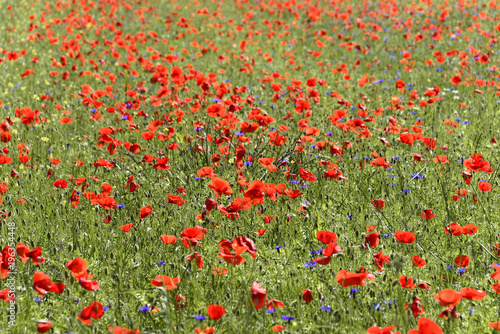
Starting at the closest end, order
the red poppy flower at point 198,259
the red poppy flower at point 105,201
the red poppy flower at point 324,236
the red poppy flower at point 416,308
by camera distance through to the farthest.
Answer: the red poppy flower at point 416,308
the red poppy flower at point 324,236
the red poppy flower at point 198,259
the red poppy flower at point 105,201

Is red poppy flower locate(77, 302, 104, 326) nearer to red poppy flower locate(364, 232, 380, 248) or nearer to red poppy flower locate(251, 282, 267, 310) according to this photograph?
red poppy flower locate(251, 282, 267, 310)

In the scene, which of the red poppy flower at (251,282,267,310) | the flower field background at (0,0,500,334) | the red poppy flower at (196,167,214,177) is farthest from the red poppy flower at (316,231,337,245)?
the red poppy flower at (196,167,214,177)

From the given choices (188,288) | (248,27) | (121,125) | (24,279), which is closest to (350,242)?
(188,288)

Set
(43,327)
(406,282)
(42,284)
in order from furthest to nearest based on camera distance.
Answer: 1. (406,282)
2. (42,284)
3. (43,327)

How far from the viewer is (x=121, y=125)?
17.2ft

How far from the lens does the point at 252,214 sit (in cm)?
331

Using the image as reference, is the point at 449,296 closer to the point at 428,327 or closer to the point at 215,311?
the point at 428,327

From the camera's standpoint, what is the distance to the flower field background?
2.30 meters

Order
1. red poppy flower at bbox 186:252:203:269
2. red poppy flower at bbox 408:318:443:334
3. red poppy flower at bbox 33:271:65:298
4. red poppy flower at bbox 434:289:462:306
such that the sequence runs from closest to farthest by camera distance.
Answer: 1. red poppy flower at bbox 408:318:443:334
2. red poppy flower at bbox 434:289:462:306
3. red poppy flower at bbox 33:271:65:298
4. red poppy flower at bbox 186:252:203:269

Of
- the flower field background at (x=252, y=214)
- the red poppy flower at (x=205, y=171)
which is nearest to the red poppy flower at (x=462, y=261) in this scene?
the flower field background at (x=252, y=214)

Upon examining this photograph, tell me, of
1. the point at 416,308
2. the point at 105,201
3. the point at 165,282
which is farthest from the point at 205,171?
the point at 416,308

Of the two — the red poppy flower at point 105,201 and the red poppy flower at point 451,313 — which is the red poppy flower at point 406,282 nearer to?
the red poppy flower at point 451,313

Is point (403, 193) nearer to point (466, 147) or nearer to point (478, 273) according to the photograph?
point (478, 273)

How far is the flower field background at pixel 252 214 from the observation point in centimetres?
230
